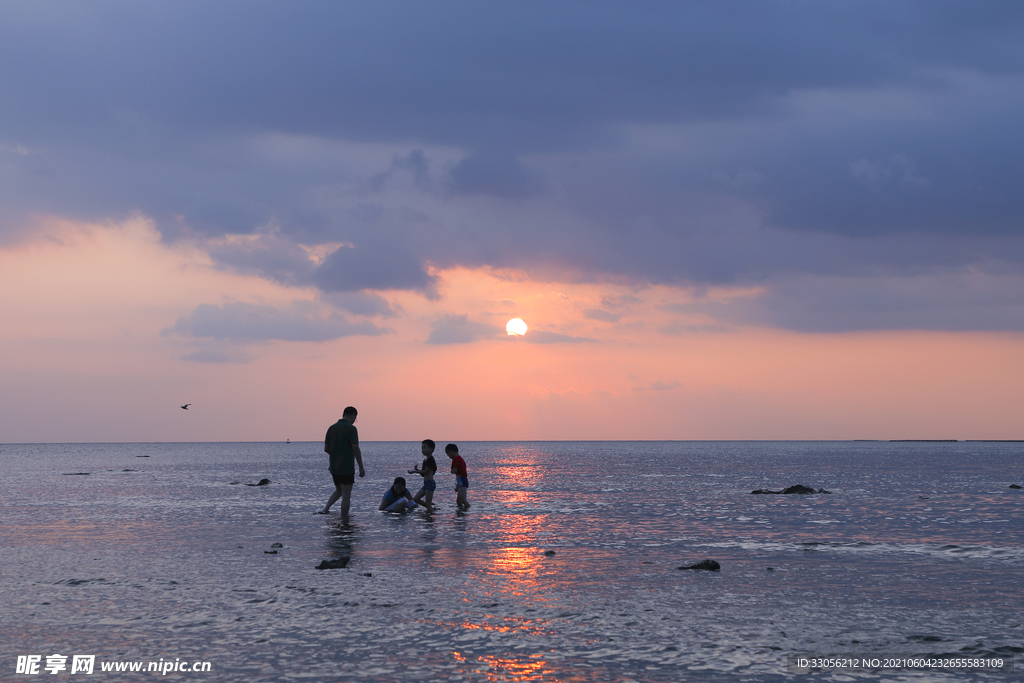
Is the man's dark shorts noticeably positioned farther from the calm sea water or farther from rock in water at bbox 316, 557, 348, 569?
rock in water at bbox 316, 557, 348, 569

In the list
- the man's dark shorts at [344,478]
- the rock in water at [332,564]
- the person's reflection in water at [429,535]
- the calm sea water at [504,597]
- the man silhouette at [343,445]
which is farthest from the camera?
the man's dark shorts at [344,478]

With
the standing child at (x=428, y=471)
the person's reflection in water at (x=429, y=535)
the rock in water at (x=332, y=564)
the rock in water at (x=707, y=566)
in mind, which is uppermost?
the standing child at (x=428, y=471)

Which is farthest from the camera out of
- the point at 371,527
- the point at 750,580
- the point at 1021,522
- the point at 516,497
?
the point at 516,497

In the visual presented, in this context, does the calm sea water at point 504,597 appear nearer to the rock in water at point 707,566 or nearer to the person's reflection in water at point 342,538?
the person's reflection in water at point 342,538

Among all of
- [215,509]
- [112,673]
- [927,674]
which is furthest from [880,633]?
[215,509]

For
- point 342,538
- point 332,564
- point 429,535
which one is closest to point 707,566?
point 332,564

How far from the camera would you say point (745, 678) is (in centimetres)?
892

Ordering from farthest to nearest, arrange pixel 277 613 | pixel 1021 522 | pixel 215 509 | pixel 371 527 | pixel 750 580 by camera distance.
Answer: pixel 215 509
pixel 1021 522
pixel 371 527
pixel 750 580
pixel 277 613

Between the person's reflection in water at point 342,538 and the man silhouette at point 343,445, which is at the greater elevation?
the man silhouette at point 343,445

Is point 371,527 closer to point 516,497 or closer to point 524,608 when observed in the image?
point 524,608

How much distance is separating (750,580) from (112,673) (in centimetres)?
1101

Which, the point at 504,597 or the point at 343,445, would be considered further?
the point at 343,445

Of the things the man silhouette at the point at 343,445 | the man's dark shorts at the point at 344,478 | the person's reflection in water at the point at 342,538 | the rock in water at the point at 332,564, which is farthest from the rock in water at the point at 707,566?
the man's dark shorts at the point at 344,478

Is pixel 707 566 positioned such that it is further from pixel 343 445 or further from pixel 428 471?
pixel 428 471
